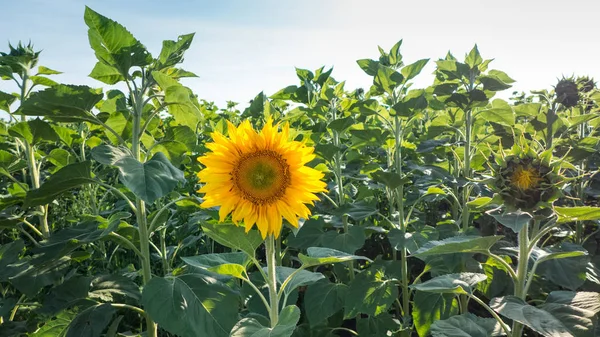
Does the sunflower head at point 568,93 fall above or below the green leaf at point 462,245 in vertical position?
above

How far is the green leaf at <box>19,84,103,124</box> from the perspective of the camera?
162cm

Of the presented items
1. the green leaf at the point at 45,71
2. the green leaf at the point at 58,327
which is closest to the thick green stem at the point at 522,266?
the green leaf at the point at 58,327

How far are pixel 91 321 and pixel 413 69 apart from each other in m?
1.85

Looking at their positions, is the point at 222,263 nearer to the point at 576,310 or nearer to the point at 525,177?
the point at 525,177

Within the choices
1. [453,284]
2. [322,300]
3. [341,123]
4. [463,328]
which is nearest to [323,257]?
[453,284]

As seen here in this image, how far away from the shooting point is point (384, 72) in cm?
247

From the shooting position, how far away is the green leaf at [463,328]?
1464 millimetres

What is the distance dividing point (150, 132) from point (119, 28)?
2.26 ft

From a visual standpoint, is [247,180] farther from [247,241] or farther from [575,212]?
[575,212]

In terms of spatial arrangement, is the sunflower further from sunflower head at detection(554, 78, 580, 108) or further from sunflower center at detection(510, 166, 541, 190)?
sunflower head at detection(554, 78, 580, 108)

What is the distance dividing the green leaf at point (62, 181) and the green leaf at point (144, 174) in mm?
174

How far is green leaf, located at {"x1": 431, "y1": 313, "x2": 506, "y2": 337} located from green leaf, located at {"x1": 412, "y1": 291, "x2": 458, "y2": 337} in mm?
443

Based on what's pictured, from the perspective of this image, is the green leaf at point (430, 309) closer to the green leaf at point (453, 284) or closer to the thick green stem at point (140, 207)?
the green leaf at point (453, 284)

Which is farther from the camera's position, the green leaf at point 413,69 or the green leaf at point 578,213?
the green leaf at point 413,69
